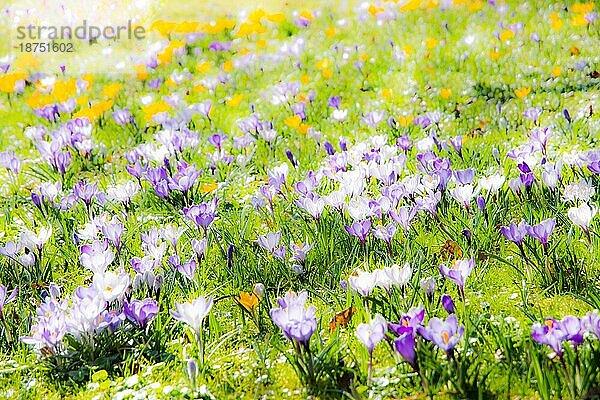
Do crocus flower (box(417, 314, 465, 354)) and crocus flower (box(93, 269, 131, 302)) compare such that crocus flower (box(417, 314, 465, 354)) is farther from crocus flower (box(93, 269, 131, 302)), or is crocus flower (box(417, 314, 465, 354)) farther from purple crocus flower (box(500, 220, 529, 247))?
crocus flower (box(93, 269, 131, 302))

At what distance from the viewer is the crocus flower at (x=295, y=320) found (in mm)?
2039

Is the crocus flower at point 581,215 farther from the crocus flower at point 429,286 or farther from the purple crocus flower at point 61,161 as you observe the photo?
the purple crocus flower at point 61,161

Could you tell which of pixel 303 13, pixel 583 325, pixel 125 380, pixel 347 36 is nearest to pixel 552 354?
pixel 583 325

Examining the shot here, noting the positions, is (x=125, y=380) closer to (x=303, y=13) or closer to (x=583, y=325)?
(x=583, y=325)

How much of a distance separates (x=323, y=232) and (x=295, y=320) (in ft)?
3.52

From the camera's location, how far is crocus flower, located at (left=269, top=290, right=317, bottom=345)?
204 cm

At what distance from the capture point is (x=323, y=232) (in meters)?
3.13

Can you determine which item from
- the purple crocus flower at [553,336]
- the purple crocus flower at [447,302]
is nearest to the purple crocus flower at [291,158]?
the purple crocus flower at [447,302]

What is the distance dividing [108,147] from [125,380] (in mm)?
3356

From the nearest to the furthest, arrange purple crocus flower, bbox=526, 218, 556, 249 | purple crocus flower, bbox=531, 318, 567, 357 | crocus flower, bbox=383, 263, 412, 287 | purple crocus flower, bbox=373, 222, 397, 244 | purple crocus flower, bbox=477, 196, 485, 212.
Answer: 1. purple crocus flower, bbox=531, 318, 567, 357
2. crocus flower, bbox=383, 263, 412, 287
3. purple crocus flower, bbox=526, 218, 556, 249
4. purple crocus flower, bbox=373, 222, 397, 244
5. purple crocus flower, bbox=477, 196, 485, 212

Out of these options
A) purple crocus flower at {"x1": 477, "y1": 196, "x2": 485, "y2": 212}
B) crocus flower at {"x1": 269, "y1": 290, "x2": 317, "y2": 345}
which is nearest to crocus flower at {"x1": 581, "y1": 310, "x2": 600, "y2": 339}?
crocus flower at {"x1": 269, "y1": 290, "x2": 317, "y2": 345}

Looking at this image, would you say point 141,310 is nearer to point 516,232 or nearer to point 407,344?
point 407,344

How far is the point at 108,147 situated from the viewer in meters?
5.35

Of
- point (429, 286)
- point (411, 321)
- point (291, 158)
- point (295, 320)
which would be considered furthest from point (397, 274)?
point (291, 158)
